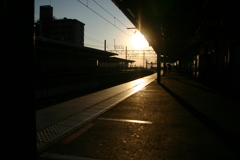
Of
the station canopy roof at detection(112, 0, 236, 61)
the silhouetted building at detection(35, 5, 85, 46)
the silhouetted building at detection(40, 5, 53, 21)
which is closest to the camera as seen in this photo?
the station canopy roof at detection(112, 0, 236, 61)

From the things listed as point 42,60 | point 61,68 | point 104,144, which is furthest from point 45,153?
point 61,68

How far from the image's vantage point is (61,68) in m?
18.6

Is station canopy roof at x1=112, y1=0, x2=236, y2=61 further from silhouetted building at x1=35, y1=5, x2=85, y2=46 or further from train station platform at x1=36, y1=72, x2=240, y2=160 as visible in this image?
silhouetted building at x1=35, y1=5, x2=85, y2=46

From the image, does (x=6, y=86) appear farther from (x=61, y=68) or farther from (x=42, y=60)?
(x=61, y=68)

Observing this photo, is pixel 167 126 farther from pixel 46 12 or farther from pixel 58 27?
pixel 46 12

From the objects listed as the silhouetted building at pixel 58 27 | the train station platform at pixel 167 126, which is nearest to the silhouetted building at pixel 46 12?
the silhouetted building at pixel 58 27

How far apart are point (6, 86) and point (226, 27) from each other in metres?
13.4

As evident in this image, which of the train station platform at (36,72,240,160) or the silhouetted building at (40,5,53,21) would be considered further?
the silhouetted building at (40,5,53,21)

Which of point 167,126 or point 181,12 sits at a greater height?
point 181,12

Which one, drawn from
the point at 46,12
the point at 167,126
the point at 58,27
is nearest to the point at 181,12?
the point at 167,126

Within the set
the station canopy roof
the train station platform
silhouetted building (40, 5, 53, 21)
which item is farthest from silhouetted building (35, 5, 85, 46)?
the train station platform

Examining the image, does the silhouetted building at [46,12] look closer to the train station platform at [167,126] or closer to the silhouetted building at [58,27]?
the silhouetted building at [58,27]

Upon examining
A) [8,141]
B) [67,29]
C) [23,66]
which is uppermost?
[67,29]

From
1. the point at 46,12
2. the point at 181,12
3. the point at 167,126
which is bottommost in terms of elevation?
the point at 167,126
